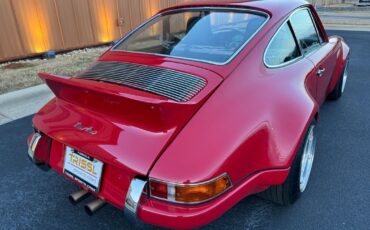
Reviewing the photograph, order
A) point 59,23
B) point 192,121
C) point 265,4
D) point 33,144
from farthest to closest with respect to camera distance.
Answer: point 59,23
point 265,4
point 33,144
point 192,121

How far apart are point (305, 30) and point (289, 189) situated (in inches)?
64.6

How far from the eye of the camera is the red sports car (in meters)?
1.53

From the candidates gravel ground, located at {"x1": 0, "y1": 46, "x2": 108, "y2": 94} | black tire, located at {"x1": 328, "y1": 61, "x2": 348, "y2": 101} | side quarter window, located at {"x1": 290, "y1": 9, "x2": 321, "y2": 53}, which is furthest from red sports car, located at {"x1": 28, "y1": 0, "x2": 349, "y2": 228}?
gravel ground, located at {"x1": 0, "y1": 46, "x2": 108, "y2": 94}

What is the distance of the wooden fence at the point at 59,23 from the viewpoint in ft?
22.2

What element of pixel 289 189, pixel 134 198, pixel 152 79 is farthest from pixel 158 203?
pixel 289 189

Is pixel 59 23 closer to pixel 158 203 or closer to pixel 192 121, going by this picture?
pixel 192 121

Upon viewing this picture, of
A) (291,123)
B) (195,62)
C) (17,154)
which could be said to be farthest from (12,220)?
(291,123)

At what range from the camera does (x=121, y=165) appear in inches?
62.4

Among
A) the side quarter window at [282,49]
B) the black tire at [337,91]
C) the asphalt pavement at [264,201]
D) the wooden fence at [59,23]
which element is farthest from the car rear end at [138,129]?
the wooden fence at [59,23]

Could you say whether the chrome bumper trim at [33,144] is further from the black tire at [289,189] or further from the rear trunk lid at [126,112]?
the black tire at [289,189]

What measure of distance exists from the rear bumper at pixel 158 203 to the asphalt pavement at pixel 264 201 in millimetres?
536

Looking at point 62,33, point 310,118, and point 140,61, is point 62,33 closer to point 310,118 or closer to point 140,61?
point 140,61

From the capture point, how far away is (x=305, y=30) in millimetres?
2955

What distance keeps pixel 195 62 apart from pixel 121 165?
905 millimetres
